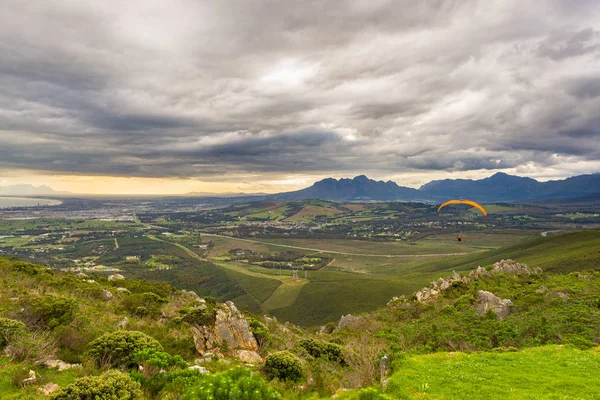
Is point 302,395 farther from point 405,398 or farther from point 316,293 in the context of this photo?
point 316,293

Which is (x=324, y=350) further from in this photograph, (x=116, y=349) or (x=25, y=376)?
(x=25, y=376)

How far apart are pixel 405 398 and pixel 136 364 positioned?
19.7m

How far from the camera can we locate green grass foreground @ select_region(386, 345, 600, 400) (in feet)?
62.3

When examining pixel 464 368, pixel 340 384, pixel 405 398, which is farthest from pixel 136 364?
pixel 464 368

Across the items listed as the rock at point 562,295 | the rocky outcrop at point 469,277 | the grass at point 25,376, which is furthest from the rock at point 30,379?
the rocky outcrop at point 469,277

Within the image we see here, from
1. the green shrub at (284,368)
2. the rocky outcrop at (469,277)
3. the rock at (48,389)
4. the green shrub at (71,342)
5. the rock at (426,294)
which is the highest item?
the rock at (48,389)

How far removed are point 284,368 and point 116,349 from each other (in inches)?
525

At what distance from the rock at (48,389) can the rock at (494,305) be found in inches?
2230

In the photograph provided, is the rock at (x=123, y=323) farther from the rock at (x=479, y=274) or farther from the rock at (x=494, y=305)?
the rock at (x=479, y=274)

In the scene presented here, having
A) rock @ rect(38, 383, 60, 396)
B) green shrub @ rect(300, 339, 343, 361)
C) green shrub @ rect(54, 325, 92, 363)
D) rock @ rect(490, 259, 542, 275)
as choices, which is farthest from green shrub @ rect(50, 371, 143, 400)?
rock @ rect(490, 259, 542, 275)

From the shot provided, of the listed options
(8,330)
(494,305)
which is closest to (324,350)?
(8,330)

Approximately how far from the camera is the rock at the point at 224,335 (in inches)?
1267

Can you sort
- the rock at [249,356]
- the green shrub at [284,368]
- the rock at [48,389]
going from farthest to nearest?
1. the rock at [249,356]
2. the green shrub at [284,368]
3. the rock at [48,389]

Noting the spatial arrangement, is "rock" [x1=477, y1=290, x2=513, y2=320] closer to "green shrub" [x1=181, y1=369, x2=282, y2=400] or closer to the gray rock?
"green shrub" [x1=181, y1=369, x2=282, y2=400]
